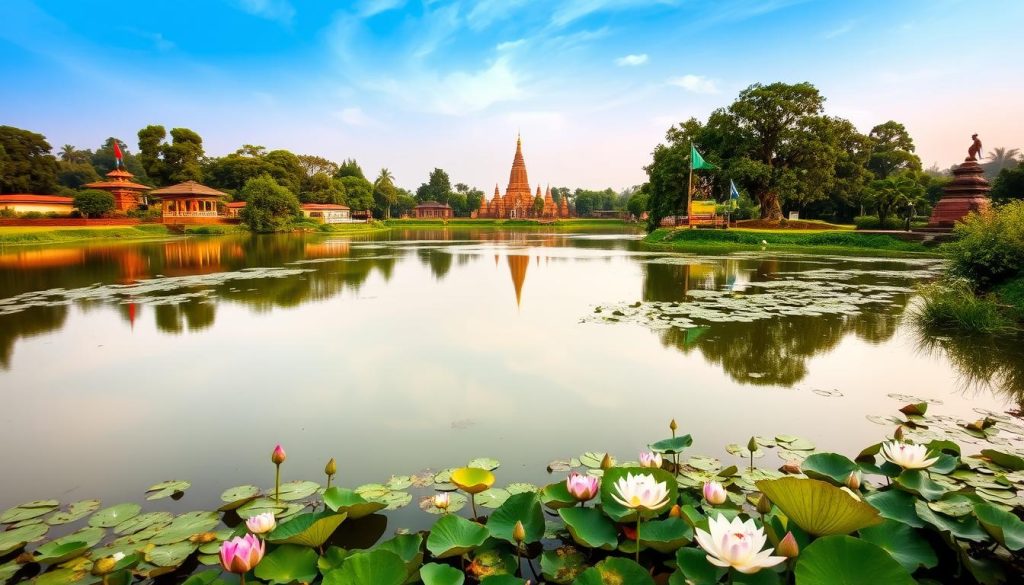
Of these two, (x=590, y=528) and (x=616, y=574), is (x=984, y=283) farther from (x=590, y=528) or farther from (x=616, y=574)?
(x=616, y=574)

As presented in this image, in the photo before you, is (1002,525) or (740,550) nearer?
(740,550)

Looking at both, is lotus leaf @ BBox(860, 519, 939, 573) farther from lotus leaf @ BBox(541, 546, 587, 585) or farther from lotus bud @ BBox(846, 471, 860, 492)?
lotus leaf @ BBox(541, 546, 587, 585)

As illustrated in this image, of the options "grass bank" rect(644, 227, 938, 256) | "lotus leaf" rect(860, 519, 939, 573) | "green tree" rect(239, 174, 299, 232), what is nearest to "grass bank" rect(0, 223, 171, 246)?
"green tree" rect(239, 174, 299, 232)

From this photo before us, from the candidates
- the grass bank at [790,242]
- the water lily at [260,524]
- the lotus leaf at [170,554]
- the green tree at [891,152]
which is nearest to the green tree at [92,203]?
the grass bank at [790,242]

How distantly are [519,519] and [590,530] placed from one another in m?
0.30

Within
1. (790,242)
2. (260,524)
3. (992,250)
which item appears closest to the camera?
(260,524)

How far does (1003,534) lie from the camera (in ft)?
5.93

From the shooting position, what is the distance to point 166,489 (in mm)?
2891

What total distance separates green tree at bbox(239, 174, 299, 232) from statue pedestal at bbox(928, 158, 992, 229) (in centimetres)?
3979

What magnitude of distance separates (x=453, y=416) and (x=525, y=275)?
32.2 ft

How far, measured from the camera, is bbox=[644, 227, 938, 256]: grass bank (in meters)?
19.9

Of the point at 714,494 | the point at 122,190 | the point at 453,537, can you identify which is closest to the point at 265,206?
the point at 122,190

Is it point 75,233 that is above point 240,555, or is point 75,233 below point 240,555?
above

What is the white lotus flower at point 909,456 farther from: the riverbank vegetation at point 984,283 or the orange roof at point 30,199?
the orange roof at point 30,199
